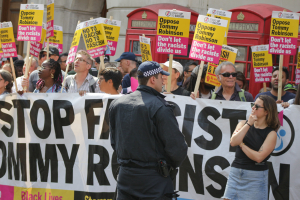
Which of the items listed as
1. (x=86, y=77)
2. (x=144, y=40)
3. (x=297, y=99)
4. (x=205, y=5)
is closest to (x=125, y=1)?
(x=205, y=5)

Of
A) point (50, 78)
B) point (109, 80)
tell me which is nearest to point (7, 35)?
point (50, 78)

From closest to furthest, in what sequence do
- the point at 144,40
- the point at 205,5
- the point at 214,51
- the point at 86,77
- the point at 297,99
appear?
the point at 297,99
the point at 214,51
the point at 86,77
the point at 144,40
the point at 205,5

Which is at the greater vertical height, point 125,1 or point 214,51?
point 125,1

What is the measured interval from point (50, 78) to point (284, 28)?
302 centimetres

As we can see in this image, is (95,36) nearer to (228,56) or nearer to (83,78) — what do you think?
(83,78)

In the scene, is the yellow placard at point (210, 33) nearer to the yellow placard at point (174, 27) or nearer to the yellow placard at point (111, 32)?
the yellow placard at point (174, 27)

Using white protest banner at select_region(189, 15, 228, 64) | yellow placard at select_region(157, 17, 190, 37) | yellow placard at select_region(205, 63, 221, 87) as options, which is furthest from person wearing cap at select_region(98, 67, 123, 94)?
yellow placard at select_region(205, 63, 221, 87)

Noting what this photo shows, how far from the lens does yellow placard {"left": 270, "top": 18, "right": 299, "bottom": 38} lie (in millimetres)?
4668

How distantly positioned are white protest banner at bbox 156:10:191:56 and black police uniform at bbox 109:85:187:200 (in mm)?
1753

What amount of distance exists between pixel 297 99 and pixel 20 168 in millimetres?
3241

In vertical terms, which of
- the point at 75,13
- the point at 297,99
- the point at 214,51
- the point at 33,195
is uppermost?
the point at 75,13

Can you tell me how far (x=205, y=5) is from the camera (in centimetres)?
998

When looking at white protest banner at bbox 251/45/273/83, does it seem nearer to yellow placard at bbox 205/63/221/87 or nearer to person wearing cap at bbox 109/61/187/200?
yellow placard at bbox 205/63/221/87

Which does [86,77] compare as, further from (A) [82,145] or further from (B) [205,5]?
(B) [205,5]
